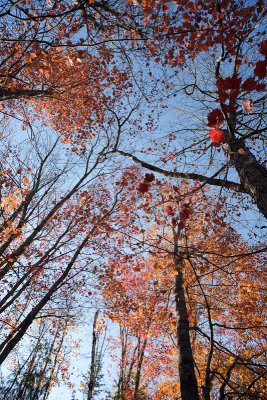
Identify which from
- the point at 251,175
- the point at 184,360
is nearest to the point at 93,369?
the point at 184,360

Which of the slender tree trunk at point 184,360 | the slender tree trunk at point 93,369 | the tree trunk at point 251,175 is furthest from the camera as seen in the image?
the slender tree trunk at point 93,369

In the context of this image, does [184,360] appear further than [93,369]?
No

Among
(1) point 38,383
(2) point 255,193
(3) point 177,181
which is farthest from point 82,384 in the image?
(2) point 255,193

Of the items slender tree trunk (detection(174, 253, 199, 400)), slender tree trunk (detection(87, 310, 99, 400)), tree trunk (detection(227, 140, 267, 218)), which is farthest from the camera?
slender tree trunk (detection(87, 310, 99, 400))

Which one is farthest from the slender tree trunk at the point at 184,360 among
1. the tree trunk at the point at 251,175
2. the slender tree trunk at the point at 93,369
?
the slender tree trunk at the point at 93,369

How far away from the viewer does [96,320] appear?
935 centimetres

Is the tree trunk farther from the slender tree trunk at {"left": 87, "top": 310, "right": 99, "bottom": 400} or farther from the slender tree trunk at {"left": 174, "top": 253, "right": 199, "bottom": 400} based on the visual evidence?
the slender tree trunk at {"left": 87, "top": 310, "right": 99, "bottom": 400}

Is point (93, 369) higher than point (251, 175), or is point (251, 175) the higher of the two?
point (251, 175)

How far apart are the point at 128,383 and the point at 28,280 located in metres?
10.1

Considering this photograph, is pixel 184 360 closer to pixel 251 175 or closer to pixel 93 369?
pixel 251 175

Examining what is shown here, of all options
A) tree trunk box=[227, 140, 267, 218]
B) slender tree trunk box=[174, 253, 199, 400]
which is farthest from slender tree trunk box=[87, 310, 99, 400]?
tree trunk box=[227, 140, 267, 218]

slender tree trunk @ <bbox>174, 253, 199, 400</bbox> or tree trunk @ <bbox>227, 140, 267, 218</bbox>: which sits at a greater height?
tree trunk @ <bbox>227, 140, 267, 218</bbox>

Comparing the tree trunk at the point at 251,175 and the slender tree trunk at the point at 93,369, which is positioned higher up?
the tree trunk at the point at 251,175

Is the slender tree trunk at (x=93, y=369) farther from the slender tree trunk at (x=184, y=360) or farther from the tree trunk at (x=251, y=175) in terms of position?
the tree trunk at (x=251, y=175)
